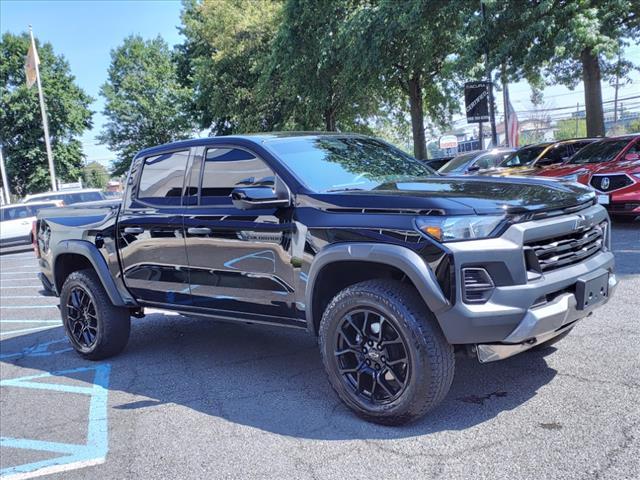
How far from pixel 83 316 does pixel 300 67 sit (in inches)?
698

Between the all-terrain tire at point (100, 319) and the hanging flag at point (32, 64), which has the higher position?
the hanging flag at point (32, 64)

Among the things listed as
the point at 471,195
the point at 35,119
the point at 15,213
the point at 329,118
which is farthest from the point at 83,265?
the point at 35,119

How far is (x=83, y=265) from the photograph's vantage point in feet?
19.4

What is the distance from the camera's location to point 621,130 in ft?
144

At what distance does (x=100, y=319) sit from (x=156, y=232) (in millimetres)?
1155

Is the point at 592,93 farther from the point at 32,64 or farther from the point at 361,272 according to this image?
the point at 32,64

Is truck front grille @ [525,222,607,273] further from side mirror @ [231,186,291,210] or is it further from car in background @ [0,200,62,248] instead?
car in background @ [0,200,62,248]

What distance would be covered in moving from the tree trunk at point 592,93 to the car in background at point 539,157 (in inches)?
161

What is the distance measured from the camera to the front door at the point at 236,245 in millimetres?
3951

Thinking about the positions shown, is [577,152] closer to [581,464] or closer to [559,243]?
[559,243]

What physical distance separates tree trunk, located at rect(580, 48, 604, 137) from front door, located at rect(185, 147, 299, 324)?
1365 cm

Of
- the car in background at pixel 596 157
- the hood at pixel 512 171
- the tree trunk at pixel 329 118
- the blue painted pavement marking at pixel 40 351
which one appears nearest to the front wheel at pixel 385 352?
the blue painted pavement marking at pixel 40 351

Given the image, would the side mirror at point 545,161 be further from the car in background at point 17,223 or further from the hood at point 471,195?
the car in background at point 17,223

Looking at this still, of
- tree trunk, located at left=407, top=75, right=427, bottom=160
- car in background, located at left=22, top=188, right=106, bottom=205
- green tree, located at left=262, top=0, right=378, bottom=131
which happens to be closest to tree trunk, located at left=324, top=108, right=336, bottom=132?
green tree, located at left=262, top=0, right=378, bottom=131
